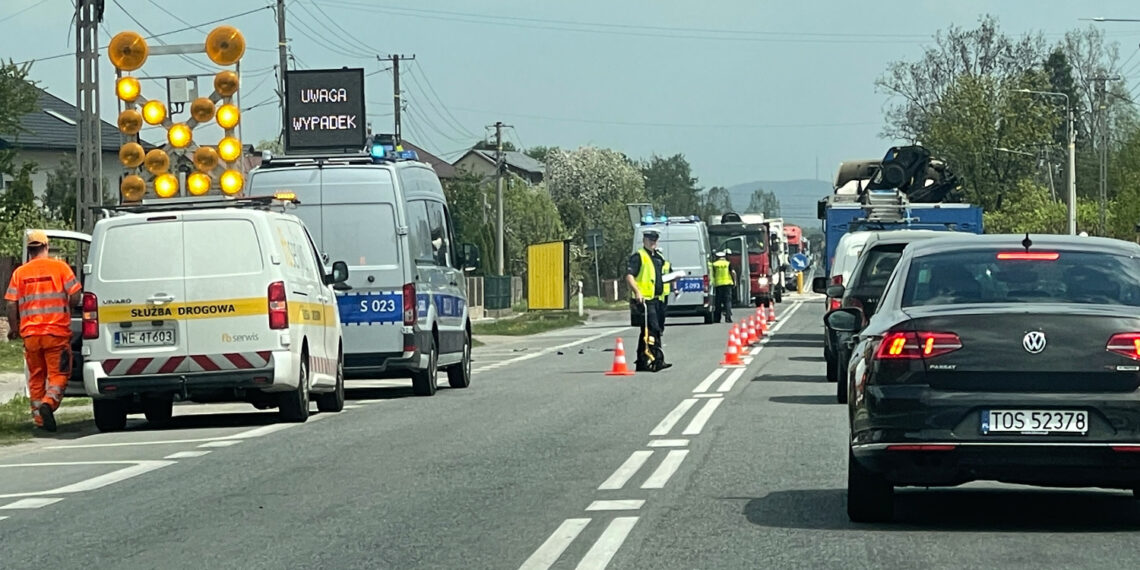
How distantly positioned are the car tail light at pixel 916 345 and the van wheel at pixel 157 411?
1012 centimetres

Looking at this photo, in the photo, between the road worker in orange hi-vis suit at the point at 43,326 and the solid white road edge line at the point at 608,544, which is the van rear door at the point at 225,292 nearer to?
the road worker in orange hi-vis suit at the point at 43,326

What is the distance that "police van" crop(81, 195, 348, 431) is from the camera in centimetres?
1669

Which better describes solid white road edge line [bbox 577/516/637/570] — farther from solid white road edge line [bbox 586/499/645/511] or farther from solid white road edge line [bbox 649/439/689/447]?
solid white road edge line [bbox 649/439/689/447]

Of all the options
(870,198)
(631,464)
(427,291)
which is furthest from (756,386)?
(870,198)

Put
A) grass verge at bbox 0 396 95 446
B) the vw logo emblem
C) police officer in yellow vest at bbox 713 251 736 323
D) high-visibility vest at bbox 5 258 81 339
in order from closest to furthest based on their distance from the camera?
the vw logo emblem
grass verge at bbox 0 396 95 446
high-visibility vest at bbox 5 258 81 339
police officer in yellow vest at bbox 713 251 736 323

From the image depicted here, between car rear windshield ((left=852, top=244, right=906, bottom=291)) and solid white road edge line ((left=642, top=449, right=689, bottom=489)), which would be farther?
car rear windshield ((left=852, top=244, right=906, bottom=291))

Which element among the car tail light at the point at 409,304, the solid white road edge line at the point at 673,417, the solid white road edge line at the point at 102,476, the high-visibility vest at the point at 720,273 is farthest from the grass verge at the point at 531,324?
the solid white road edge line at the point at 102,476

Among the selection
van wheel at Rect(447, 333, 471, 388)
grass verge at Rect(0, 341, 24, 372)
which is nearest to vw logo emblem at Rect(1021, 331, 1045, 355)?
van wheel at Rect(447, 333, 471, 388)

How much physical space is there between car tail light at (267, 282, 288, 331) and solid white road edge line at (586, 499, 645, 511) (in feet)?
21.3

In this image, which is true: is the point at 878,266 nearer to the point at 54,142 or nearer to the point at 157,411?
the point at 157,411

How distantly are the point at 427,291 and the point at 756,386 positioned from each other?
3820 millimetres

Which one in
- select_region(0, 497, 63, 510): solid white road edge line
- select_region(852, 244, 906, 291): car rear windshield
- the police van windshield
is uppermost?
the police van windshield

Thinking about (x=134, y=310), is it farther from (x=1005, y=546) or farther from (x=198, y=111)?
(x=1005, y=546)

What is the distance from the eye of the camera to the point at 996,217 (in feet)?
257
